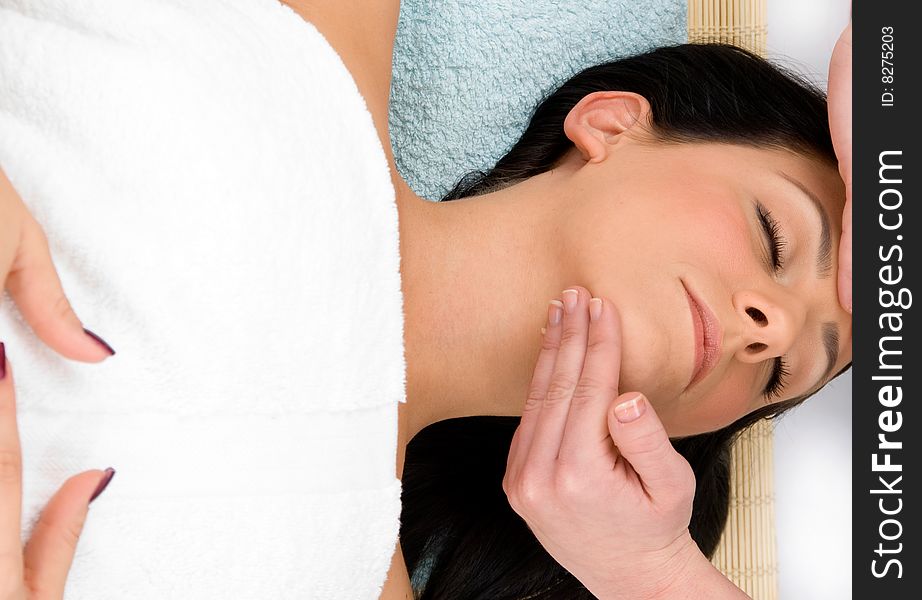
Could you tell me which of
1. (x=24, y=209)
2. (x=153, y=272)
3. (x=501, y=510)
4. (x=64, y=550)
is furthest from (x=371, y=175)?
(x=501, y=510)

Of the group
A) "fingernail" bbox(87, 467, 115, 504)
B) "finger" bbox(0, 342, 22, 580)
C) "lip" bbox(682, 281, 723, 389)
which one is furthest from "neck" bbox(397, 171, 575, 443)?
"finger" bbox(0, 342, 22, 580)

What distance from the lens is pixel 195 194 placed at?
918mm

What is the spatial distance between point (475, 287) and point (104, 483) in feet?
1.68

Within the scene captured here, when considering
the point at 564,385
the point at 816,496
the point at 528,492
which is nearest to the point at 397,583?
the point at 528,492

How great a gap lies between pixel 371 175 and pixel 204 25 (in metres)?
0.25

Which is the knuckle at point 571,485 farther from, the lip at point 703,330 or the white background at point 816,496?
the white background at point 816,496

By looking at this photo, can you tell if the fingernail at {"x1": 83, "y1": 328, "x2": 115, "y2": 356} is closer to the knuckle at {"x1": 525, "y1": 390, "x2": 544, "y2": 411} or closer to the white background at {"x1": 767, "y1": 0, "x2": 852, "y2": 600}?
the knuckle at {"x1": 525, "y1": 390, "x2": 544, "y2": 411}

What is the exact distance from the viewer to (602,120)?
1222mm

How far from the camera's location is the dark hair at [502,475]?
1356 mm

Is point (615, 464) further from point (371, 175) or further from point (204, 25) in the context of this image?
point (204, 25)


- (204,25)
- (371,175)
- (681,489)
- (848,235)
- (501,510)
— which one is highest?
(204,25)

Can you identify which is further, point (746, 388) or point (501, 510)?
point (501, 510)

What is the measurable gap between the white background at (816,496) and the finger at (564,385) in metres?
0.75

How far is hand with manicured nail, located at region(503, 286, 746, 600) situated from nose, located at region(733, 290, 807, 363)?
17cm
